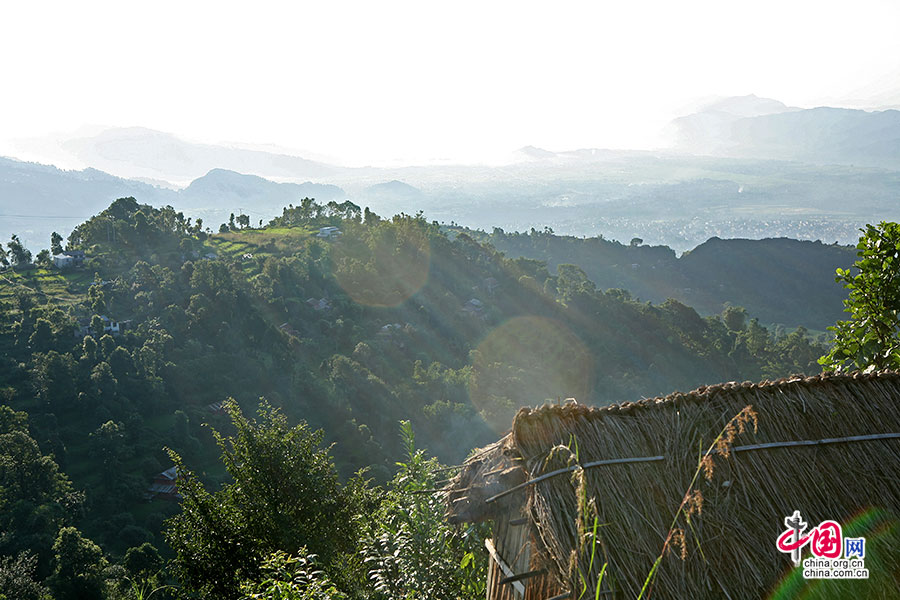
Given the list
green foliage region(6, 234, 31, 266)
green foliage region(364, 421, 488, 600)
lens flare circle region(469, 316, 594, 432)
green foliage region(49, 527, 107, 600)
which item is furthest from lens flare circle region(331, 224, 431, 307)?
green foliage region(364, 421, 488, 600)

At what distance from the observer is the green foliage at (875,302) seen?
428cm

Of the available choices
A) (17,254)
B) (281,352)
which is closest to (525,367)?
(281,352)

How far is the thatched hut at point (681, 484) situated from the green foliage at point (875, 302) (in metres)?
1.86

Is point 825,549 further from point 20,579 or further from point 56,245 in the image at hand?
point 56,245

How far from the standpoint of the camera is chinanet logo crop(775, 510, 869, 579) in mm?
2094

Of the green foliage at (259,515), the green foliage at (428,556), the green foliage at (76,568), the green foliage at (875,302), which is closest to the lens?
the green foliage at (428,556)

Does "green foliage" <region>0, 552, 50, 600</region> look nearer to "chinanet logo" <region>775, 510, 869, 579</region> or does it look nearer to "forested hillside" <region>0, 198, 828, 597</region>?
"forested hillside" <region>0, 198, 828, 597</region>

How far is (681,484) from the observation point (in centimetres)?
241

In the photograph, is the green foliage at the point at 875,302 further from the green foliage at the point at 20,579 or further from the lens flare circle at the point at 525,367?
the lens flare circle at the point at 525,367

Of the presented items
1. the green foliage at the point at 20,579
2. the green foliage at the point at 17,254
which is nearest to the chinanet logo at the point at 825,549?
the green foliage at the point at 20,579

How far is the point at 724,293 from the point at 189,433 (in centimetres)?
9207

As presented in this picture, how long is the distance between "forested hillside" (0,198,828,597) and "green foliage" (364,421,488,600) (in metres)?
21.9

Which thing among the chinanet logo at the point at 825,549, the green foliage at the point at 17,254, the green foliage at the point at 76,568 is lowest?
the green foliage at the point at 76,568

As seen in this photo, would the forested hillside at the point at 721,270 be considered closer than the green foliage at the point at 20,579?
No
